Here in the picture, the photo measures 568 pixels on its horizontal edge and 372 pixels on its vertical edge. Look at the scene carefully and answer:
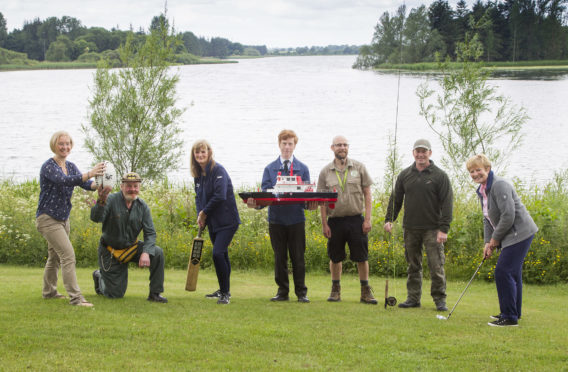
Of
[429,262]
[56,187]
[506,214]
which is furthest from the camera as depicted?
[429,262]

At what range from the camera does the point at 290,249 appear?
26.9ft

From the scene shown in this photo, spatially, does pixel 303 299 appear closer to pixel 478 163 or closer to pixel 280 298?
pixel 280 298

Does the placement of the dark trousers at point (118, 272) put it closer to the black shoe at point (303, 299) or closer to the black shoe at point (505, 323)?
the black shoe at point (303, 299)

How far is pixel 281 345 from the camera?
5.87 meters

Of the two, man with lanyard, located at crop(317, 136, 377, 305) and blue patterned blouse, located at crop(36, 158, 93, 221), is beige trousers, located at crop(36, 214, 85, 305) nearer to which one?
blue patterned blouse, located at crop(36, 158, 93, 221)

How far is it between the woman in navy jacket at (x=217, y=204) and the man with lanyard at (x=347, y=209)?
1.28 meters

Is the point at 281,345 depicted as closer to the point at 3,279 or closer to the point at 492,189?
the point at 492,189

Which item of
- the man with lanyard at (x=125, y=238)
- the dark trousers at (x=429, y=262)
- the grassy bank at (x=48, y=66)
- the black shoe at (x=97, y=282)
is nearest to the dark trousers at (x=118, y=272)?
the man with lanyard at (x=125, y=238)

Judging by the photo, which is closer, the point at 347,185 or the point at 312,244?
the point at 347,185

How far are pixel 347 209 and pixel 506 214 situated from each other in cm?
211

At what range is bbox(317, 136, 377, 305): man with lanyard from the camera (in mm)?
8055

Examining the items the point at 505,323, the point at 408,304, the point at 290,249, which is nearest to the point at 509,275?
the point at 505,323

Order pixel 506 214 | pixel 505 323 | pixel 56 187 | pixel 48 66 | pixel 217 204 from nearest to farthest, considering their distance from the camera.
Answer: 1. pixel 506 214
2. pixel 505 323
3. pixel 56 187
4. pixel 217 204
5. pixel 48 66

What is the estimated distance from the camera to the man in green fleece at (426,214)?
7645 mm
